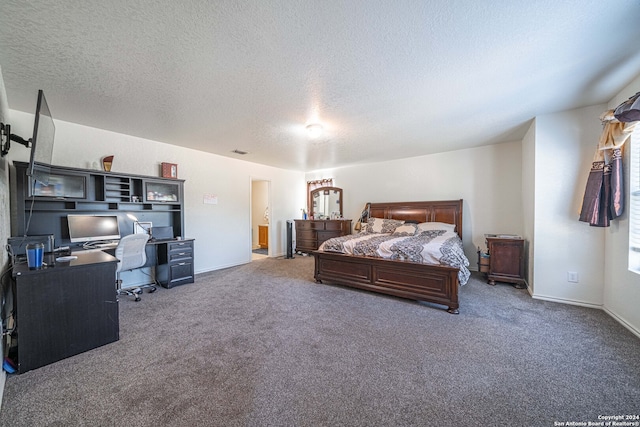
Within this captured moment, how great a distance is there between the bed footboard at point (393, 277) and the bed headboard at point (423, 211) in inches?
85.7

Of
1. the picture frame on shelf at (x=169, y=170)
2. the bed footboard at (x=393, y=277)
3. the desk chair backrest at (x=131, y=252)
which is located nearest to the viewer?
the bed footboard at (x=393, y=277)

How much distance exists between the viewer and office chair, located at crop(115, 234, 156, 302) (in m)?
3.07

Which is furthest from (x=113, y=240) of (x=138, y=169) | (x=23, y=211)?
(x=138, y=169)

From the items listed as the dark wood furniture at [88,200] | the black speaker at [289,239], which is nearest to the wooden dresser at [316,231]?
the black speaker at [289,239]

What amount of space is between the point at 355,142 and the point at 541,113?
2.51 m

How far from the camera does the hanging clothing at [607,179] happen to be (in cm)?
243

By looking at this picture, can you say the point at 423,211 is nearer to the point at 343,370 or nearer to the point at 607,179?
the point at 607,179

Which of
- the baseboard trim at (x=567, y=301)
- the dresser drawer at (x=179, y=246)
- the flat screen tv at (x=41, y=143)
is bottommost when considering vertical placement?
the baseboard trim at (x=567, y=301)

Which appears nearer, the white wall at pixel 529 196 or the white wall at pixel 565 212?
the white wall at pixel 565 212

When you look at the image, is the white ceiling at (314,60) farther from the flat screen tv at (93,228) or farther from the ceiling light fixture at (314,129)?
the flat screen tv at (93,228)

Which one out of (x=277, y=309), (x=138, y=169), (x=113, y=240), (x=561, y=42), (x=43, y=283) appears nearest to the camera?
(x=561, y=42)

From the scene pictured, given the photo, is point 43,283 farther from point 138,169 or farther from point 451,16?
point 451,16

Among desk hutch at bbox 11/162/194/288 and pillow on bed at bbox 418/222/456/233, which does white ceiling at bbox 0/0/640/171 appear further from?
pillow on bed at bbox 418/222/456/233

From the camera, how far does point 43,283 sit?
6.28 ft
